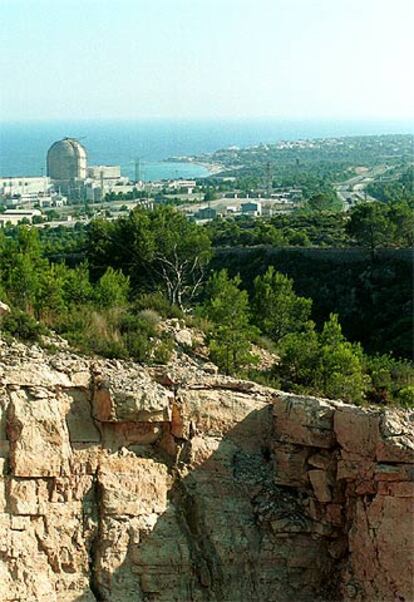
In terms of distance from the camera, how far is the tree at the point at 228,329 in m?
13.6

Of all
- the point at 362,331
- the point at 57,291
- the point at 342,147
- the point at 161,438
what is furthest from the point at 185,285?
the point at 342,147

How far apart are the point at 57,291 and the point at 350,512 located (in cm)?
707

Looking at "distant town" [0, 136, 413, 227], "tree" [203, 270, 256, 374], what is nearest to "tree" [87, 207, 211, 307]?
"tree" [203, 270, 256, 374]

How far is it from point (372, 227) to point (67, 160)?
3198 inches

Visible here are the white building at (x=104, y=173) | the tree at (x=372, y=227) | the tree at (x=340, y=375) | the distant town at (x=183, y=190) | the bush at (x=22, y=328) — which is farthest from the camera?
the white building at (x=104, y=173)

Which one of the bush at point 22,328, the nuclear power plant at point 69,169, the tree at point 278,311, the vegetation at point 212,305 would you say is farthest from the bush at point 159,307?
the nuclear power plant at point 69,169

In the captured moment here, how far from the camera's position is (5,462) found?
954 centimetres

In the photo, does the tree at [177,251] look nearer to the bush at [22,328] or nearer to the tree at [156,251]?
the tree at [156,251]

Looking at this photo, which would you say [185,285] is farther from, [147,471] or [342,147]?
[342,147]

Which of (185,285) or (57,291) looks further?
(185,285)

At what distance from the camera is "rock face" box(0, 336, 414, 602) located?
9531 millimetres

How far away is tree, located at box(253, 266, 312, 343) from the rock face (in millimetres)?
7815

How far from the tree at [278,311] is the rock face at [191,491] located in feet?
25.6

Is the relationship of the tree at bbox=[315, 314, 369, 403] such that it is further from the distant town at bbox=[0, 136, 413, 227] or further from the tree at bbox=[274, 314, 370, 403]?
the distant town at bbox=[0, 136, 413, 227]
